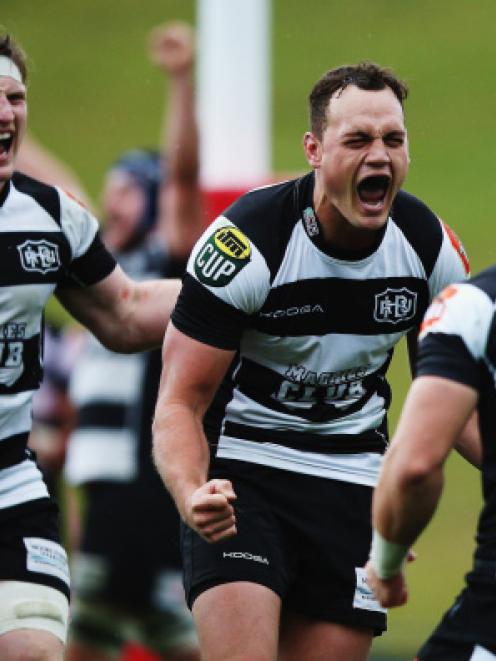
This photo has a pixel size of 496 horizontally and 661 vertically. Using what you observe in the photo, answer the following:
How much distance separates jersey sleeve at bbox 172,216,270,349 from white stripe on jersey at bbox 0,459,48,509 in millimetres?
802

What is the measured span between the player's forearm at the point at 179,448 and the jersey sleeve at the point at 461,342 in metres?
1.17

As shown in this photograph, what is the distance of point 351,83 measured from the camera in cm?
600

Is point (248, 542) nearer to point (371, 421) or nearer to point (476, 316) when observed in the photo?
point (371, 421)

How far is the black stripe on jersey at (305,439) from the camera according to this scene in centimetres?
615

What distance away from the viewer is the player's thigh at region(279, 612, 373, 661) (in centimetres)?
599

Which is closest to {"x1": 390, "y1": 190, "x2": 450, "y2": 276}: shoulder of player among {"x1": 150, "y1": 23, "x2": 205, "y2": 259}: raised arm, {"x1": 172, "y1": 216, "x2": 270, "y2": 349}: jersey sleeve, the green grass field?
{"x1": 172, "y1": 216, "x2": 270, "y2": 349}: jersey sleeve

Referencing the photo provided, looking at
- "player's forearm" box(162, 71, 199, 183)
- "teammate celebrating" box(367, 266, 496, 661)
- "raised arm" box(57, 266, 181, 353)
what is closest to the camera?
"teammate celebrating" box(367, 266, 496, 661)

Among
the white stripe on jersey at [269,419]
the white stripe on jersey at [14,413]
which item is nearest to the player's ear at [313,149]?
the white stripe on jersey at [269,419]

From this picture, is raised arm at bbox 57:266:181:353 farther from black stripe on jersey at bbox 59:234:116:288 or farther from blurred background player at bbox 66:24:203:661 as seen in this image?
blurred background player at bbox 66:24:203:661

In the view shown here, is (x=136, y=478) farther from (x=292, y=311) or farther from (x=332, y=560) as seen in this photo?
(x=292, y=311)

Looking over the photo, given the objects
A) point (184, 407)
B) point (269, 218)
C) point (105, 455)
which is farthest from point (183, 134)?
point (184, 407)

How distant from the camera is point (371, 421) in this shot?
20.6ft

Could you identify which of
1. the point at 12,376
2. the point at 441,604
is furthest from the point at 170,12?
the point at 12,376

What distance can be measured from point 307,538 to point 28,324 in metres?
1.19
